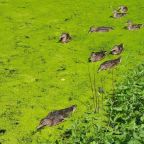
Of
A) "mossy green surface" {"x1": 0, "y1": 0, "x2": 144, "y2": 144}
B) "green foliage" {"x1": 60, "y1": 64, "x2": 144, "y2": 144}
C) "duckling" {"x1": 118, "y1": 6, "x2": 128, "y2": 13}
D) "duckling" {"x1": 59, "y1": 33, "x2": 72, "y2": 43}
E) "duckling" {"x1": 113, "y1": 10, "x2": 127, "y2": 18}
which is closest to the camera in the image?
"green foliage" {"x1": 60, "y1": 64, "x2": 144, "y2": 144}

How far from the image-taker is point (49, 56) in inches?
266

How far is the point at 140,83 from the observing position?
4805 millimetres

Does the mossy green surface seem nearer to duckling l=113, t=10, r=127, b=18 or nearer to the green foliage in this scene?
duckling l=113, t=10, r=127, b=18

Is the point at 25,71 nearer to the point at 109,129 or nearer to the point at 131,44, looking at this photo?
the point at 131,44

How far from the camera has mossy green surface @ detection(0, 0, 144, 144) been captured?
5281 mm

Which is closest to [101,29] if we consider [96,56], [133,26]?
[133,26]

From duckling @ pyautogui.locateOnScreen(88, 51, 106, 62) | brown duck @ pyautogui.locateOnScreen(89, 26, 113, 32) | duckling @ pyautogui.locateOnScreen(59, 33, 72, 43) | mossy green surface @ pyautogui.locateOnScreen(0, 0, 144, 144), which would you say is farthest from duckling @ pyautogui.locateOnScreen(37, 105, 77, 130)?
brown duck @ pyautogui.locateOnScreen(89, 26, 113, 32)

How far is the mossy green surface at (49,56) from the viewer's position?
528 cm

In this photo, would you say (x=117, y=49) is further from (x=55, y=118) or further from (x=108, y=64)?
(x=55, y=118)

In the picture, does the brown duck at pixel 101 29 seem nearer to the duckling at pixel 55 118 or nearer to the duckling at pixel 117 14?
the duckling at pixel 117 14

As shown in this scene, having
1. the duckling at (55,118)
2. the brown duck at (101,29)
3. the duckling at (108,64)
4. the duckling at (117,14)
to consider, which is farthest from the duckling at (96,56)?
the duckling at (117,14)

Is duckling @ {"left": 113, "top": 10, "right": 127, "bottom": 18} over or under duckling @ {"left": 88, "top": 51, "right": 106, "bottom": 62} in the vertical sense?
over

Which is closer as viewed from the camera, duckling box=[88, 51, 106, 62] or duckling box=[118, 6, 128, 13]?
duckling box=[88, 51, 106, 62]

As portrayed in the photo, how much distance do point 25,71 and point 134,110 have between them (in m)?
2.23
